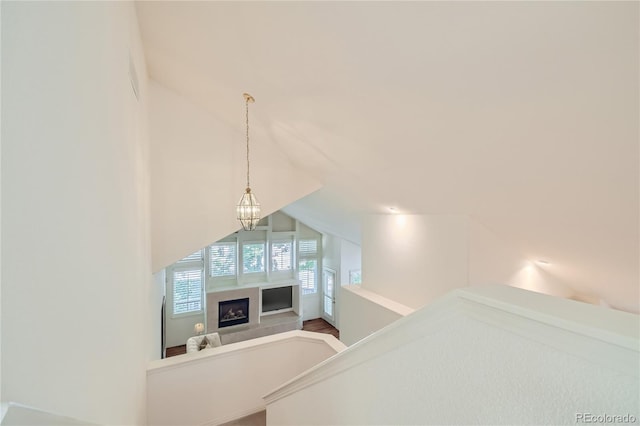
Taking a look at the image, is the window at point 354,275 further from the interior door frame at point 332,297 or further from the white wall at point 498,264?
the white wall at point 498,264

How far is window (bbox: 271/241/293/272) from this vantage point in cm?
1000

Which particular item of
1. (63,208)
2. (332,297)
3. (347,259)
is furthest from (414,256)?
(332,297)

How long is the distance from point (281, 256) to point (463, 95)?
9.03m

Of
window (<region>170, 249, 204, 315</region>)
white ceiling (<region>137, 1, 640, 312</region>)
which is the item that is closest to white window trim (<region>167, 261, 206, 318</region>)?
window (<region>170, 249, 204, 315</region>)

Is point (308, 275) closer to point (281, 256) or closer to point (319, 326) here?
point (281, 256)

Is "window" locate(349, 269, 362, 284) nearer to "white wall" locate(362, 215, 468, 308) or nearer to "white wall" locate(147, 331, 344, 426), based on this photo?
"white wall" locate(362, 215, 468, 308)

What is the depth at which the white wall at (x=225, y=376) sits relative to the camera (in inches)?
125

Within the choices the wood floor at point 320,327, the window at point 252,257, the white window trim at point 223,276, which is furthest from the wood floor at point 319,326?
the white window trim at point 223,276

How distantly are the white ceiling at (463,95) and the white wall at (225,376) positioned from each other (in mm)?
2501

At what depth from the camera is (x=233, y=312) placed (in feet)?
29.9

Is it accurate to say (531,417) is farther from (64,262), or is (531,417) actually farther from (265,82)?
(265,82)

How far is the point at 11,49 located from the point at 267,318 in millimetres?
9922

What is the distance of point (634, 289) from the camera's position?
3.01 meters

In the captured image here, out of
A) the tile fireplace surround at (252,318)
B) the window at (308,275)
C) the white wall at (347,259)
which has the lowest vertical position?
the tile fireplace surround at (252,318)
